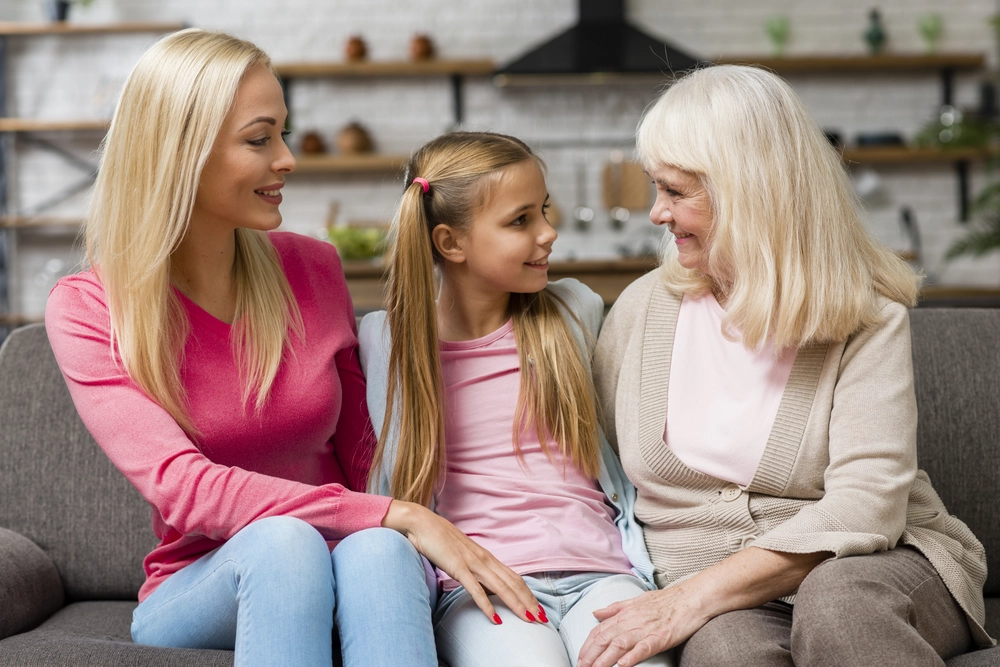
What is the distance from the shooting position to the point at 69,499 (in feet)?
6.02

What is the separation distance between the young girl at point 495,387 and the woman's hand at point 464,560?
11 centimetres

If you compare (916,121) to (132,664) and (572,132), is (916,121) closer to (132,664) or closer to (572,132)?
(572,132)

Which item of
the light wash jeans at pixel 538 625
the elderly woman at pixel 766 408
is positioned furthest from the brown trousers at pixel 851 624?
the light wash jeans at pixel 538 625

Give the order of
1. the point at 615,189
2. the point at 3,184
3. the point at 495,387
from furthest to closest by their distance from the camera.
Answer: the point at 615,189
the point at 3,184
the point at 495,387

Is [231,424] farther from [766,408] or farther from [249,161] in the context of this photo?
[766,408]

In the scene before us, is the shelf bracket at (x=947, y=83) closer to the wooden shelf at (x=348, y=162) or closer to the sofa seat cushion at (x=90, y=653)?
the wooden shelf at (x=348, y=162)

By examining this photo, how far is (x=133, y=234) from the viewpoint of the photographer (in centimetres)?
151

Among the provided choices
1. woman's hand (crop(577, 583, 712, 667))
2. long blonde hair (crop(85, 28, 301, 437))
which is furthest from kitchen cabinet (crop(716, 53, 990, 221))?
woman's hand (crop(577, 583, 712, 667))

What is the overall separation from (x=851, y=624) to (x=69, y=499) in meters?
1.38

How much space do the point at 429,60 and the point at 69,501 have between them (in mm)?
3806

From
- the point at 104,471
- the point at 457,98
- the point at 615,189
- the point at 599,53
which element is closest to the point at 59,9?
the point at 457,98

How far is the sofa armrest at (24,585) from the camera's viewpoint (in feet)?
5.21

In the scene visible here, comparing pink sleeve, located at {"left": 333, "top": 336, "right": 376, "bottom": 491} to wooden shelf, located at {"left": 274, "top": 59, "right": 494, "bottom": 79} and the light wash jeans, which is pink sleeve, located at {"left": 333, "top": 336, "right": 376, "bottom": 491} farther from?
wooden shelf, located at {"left": 274, "top": 59, "right": 494, "bottom": 79}

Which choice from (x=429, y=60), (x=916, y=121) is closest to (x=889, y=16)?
(x=916, y=121)
